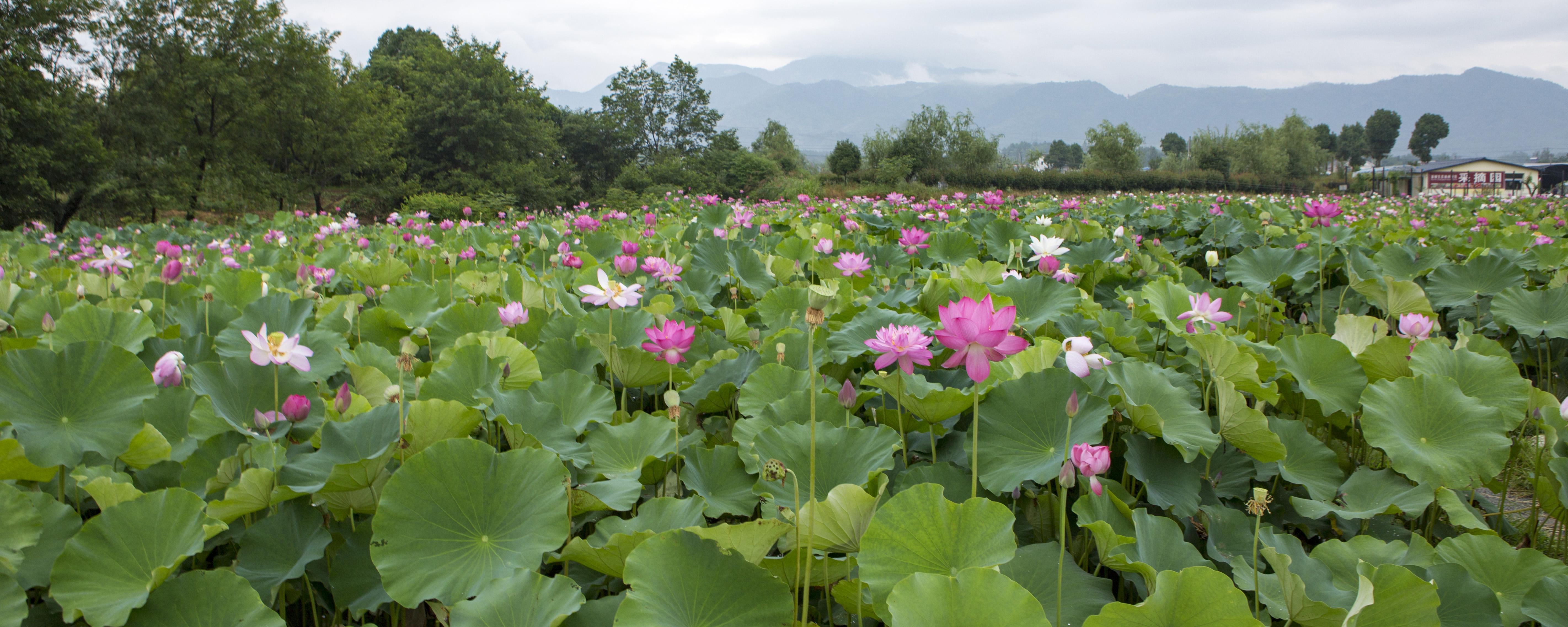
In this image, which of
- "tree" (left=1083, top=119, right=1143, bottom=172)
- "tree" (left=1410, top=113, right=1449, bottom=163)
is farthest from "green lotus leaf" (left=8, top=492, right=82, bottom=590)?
"tree" (left=1410, top=113, right=1449, bottom=163)

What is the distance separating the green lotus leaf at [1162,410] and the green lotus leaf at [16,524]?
4.01ft

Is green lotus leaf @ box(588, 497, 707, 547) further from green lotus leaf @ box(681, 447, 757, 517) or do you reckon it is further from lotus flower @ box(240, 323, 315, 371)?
lotus flower @ box(240, 323, 315, 371)

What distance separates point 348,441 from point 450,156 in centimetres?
3112

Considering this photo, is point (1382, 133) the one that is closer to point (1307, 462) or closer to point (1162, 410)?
point (1307, 462)

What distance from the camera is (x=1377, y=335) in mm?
1740

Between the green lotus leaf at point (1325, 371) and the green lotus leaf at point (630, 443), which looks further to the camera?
the green lotus leaf at point (1325, 371)

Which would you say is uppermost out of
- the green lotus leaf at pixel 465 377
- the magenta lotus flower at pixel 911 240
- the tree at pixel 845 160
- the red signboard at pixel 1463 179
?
the tree at pixel 845 160

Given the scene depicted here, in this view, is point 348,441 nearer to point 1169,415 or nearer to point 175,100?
point 1169,415

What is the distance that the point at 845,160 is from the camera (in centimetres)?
3578

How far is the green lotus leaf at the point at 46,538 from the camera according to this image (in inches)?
32.9

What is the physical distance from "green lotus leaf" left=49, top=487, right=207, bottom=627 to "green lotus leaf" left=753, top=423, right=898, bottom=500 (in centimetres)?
71

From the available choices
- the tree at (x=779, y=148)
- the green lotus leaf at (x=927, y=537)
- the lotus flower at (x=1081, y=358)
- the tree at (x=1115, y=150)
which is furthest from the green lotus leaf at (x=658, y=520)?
the tree at (x=1115, y=150)

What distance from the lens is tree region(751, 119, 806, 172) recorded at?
5003 cm

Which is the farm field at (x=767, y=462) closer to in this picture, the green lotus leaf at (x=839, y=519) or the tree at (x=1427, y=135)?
the green lotus leaf at (x=839, y=519)
